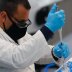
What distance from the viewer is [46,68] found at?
1581 millimetres

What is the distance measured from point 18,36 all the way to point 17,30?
0.05 m

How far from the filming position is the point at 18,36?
1439 mm

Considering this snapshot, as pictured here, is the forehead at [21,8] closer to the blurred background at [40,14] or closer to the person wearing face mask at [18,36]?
the person wearing face mask at [18,36]

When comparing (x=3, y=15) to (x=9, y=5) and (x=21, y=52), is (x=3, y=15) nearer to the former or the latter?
(x=9, y=5)

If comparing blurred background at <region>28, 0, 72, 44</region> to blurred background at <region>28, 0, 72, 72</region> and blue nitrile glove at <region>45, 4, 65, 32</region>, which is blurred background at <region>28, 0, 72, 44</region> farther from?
blue nitrile glove at <region>45, 4, 65, 32</region>

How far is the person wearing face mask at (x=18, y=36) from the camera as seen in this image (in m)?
1.24

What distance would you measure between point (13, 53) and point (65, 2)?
2007 mm

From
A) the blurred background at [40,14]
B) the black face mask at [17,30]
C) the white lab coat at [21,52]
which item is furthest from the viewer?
the blurred background at [40,14]

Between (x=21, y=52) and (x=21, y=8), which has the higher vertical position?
(x=21, y=8)

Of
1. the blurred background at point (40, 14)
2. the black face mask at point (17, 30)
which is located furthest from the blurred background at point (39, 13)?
the black face mask at point (17, 30)

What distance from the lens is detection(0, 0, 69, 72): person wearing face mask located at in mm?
1236

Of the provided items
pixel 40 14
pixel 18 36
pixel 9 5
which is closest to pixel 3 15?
pixel 9 5

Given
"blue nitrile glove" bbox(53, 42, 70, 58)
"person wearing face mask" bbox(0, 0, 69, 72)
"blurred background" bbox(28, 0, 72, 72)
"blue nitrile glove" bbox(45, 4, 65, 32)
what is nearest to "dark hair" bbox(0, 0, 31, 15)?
"person wearing face mask" bbox(0, 0, 69, 72)

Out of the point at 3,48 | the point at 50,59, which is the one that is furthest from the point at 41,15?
the point at 3,48
